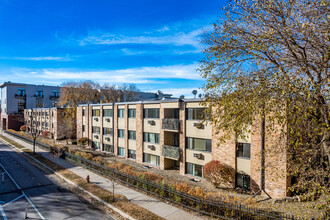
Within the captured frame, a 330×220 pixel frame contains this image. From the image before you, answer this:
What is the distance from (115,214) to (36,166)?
1845 centimetres

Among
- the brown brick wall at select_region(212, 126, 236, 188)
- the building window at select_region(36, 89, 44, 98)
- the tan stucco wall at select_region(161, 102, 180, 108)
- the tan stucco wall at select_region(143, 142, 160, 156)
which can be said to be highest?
the building window at select_region(36, 89, 44, 98)

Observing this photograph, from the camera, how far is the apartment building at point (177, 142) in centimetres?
1664

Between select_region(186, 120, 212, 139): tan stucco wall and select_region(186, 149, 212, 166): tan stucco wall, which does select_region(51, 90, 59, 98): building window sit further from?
select_region(186, 149, 212, 166): tan stucco wall

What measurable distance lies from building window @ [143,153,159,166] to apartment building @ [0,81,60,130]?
176 feet

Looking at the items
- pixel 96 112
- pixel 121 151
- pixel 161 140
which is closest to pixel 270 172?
pixel 161 140

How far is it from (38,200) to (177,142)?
1501 centimetres

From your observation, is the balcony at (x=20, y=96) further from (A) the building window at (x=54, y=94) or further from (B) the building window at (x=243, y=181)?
(B) the building window at (x=243, y=181)

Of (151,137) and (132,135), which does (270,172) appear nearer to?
(151,137)

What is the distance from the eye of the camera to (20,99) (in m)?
71.1

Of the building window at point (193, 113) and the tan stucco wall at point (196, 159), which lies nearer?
the tan stucco wall at point (196, 159)

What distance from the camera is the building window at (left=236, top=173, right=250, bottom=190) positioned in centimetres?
1770

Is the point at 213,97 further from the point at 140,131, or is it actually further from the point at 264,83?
the point at 140,131

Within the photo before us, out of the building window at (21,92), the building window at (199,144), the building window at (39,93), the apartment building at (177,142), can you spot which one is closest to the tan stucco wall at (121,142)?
the apartment building at (177,142)

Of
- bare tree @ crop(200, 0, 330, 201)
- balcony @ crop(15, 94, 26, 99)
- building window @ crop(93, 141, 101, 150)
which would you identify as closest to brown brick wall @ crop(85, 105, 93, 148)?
building window @ crop(93, 141, 101, 150)
